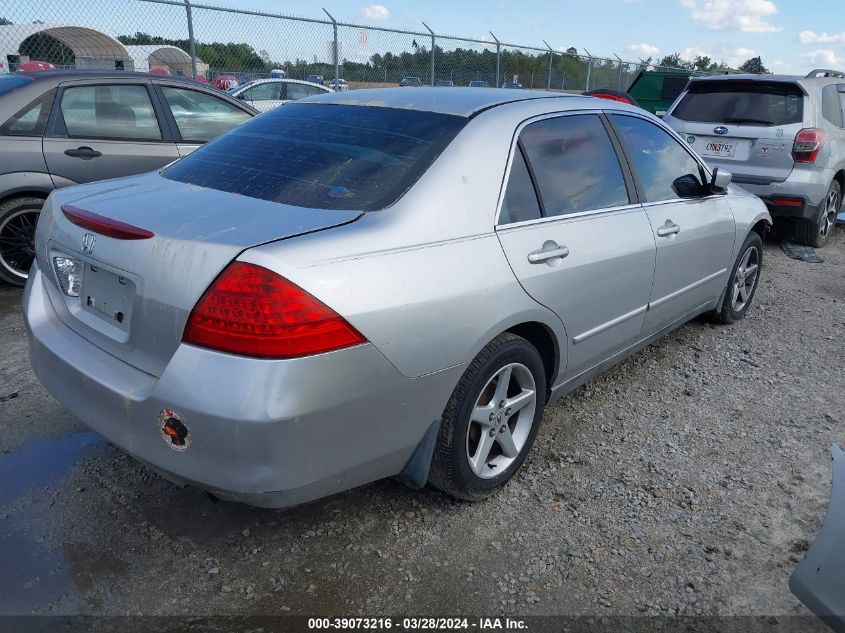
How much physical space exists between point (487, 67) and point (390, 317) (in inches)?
568

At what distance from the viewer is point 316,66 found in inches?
471

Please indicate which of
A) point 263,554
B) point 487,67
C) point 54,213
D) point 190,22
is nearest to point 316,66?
point 190,22

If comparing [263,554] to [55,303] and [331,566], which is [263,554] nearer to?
[331,566]

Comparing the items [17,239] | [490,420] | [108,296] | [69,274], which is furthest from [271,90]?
[490,420]

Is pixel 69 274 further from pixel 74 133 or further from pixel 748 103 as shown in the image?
pixel 748 103

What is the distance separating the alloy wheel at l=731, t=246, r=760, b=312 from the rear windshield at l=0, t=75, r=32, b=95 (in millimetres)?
5427

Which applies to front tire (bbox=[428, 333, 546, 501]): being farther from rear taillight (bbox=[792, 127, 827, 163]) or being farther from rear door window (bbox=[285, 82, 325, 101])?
rear door window (bbox=[285, 82, 325, 101])

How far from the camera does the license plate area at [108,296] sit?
217 cm

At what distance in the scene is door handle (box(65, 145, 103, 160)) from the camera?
520cm

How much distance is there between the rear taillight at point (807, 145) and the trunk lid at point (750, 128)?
0.05 metres

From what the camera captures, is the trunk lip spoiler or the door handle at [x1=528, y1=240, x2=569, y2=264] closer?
the trunk lip spoiler

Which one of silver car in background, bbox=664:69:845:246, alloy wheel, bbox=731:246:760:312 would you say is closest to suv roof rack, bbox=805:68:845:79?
silver car in background, bbox=664:69:845:246

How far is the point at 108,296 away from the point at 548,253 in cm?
162

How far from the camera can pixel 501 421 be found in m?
2.70
